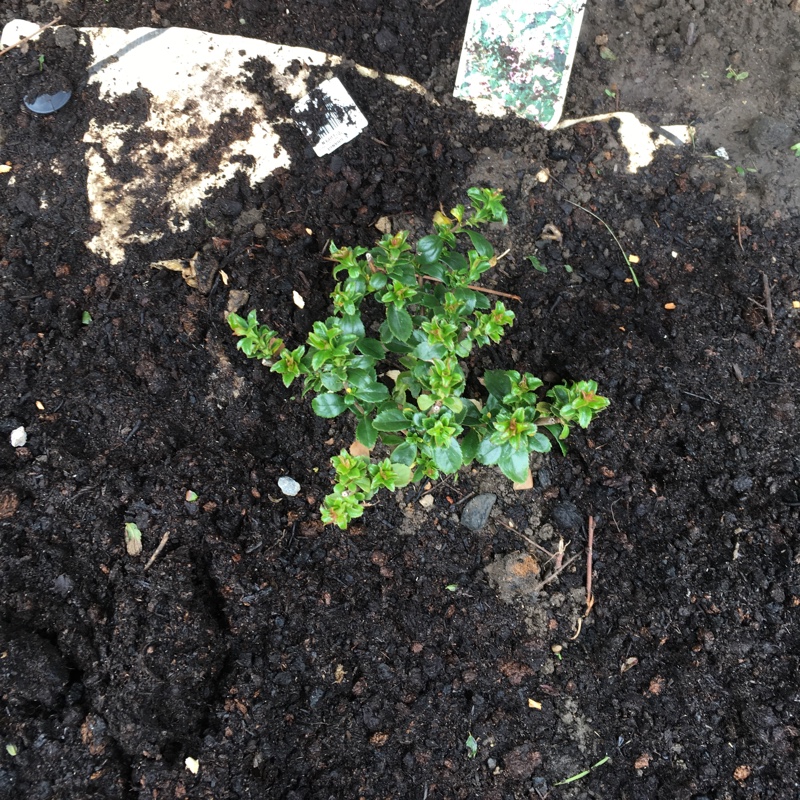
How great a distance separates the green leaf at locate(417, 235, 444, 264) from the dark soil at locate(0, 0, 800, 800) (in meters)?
0.69

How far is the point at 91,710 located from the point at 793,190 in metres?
3.27

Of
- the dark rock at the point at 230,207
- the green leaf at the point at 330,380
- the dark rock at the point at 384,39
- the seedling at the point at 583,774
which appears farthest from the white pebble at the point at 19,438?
the seedling at the point at 583,774

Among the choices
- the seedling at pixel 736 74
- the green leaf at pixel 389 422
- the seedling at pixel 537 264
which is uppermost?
the seedling at pixel 736 74

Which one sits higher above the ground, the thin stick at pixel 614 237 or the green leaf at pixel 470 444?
the thin stick at pixel 614 237

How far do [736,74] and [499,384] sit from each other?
1.93 m

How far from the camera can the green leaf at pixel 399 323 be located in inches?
72.2

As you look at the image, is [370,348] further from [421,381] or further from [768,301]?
[768,301]

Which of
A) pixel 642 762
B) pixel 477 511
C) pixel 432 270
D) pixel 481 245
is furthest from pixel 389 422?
pixel 642 762

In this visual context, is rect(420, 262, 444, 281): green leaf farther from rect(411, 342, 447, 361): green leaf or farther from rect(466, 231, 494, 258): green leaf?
rect(411, 342, 447, 361): green leaf

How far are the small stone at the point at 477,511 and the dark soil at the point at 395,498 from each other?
43 millimetres

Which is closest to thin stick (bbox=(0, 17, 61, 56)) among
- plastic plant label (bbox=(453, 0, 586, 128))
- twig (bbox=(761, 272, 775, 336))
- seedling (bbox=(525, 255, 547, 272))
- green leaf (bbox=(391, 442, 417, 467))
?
plastic plant label (bbox=(453, 0, 586, 128))

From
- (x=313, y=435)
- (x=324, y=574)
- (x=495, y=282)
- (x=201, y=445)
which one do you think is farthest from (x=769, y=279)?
(x=201, y=445)

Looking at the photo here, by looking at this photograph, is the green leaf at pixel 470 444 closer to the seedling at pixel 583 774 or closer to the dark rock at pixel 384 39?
the seedling at pixel 583 774

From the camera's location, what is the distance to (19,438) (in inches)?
89.0
